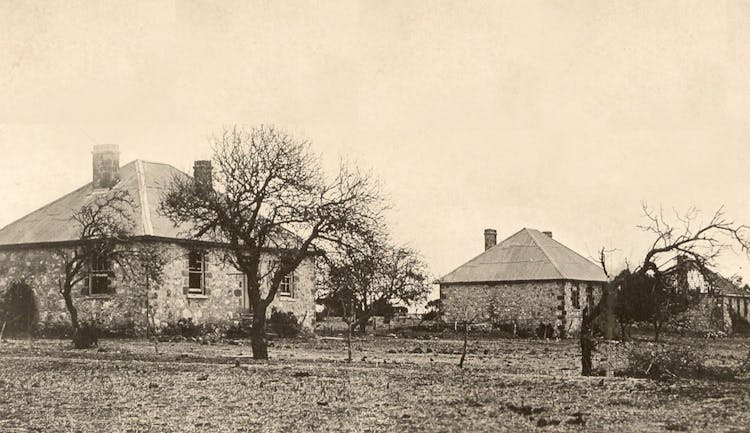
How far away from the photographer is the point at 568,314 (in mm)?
46094

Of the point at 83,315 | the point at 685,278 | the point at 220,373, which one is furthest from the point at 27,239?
the point at 685,278

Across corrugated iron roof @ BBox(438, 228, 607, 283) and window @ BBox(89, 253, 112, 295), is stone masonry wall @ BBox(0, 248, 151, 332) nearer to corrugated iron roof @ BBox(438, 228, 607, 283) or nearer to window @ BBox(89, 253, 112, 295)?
window @ BBox(89, 253, 112, 295)

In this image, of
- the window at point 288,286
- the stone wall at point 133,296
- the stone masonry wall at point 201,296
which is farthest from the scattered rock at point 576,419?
the window at point 288,286

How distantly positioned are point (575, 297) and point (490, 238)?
29.0 feet

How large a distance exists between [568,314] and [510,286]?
354 centimetres

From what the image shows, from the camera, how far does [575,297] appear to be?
47.6 m

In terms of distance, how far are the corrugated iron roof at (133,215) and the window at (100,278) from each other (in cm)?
142

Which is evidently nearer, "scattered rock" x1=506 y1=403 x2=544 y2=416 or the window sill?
"scattered rock" x1=506 y1=403 x2=544 y2=416

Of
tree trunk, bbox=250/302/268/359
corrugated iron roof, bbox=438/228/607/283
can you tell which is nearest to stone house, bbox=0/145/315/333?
tree trunk, bbox=250/302/268/359

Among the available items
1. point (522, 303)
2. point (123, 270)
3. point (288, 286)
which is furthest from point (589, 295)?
point (123, 270)

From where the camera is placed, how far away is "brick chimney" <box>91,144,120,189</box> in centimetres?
3738

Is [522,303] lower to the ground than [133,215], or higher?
lower

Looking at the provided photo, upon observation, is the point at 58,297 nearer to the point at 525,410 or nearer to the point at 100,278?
the point at 100,278

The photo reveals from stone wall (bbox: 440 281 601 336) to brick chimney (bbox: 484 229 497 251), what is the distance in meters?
5.47
